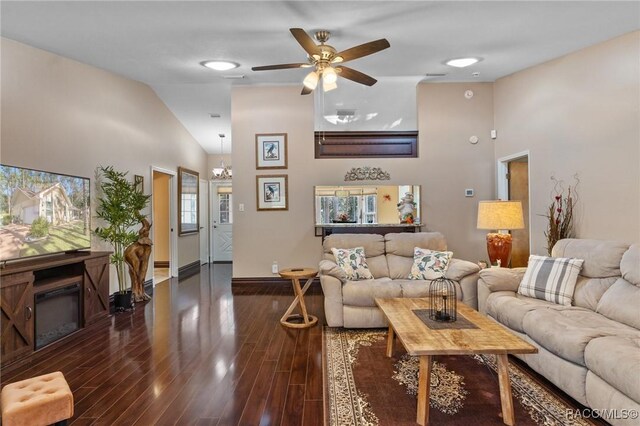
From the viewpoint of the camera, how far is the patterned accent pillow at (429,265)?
12.4ft

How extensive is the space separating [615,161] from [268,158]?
14.2 feet

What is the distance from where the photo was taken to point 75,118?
13.6 ft

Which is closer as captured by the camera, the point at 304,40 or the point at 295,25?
the point at 304,40

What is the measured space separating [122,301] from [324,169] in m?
3.33

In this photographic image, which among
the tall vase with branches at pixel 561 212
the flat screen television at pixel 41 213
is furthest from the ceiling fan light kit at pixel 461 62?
the flat screen television at pixel 41 213

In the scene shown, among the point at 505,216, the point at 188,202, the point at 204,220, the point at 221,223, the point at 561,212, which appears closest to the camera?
the point at 505,216

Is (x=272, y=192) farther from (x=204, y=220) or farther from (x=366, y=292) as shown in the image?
(x=204, y=220)

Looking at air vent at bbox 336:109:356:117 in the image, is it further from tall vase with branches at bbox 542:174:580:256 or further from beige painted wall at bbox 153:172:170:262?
beige painted wall at bbox 153:172:170:262

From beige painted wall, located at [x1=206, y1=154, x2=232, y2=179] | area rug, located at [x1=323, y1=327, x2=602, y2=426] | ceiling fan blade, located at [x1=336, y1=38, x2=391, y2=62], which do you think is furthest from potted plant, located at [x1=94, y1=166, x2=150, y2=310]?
beige painted wall, located at [x1=206, y1=154, x2=232, y2=179]

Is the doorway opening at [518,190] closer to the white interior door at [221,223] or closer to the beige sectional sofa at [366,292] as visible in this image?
the beige sectional sofa at [366,292]

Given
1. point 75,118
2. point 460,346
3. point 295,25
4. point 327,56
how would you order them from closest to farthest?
point 460,346 < point 327,56 < point 295,25 < point 75,118

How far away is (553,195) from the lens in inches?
163

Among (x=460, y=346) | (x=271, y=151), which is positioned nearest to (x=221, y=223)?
(x=271, y=151)

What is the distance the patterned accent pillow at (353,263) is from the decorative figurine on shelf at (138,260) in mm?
2662
